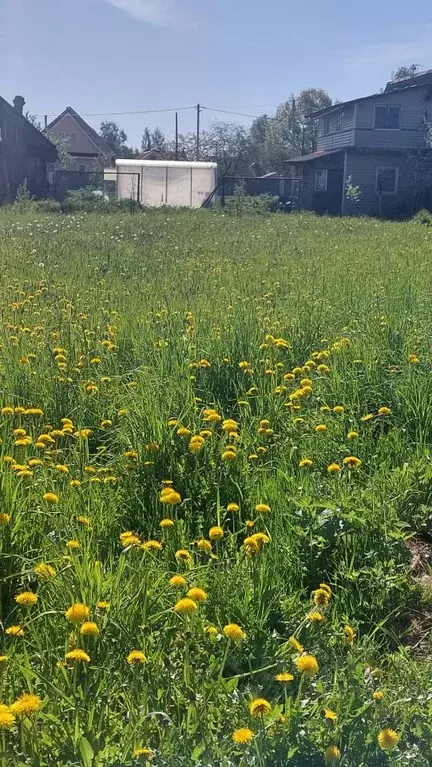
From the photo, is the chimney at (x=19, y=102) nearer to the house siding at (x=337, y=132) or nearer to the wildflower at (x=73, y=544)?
the house siding at (x=337, y=132)

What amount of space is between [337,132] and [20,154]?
16.0m

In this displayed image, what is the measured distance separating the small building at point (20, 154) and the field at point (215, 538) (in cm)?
3231

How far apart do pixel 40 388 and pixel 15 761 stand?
9.33ft

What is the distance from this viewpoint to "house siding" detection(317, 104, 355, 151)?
38656mm

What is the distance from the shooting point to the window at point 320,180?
131 ft

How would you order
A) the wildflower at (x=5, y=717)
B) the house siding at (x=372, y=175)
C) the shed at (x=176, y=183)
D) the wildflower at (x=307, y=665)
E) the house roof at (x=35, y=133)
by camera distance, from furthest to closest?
the house roof at (x=35, y=133) < the house siding at (x=372, y=175) < the shed at (x=176, y=183) < the wildflower at (x=307, y=665) < the wildflower at (x=5, y=717)

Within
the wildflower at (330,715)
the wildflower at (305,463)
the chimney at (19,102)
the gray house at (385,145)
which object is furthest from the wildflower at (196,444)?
the chimney at (19,102)

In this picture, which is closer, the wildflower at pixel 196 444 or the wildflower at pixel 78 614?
the wildflower at pixel 78 614

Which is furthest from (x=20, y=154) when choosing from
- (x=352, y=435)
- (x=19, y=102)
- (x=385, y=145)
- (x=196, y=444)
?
(x=196, y=444)

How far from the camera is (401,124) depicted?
125 feet

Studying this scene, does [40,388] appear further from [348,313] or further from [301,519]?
[348,313]

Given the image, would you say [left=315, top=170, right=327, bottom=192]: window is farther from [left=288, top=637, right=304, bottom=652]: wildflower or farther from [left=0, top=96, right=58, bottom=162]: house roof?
[left=288, top=637, right=304, bottom=652]: wildflower

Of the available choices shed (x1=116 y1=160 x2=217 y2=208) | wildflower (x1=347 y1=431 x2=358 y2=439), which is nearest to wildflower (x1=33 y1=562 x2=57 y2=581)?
wildflower (x1=347 y1=431 x2=358 y2=439)

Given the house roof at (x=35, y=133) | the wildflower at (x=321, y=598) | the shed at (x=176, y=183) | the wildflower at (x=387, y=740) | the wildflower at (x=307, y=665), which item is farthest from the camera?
the house roof at (x=35, y=133)
